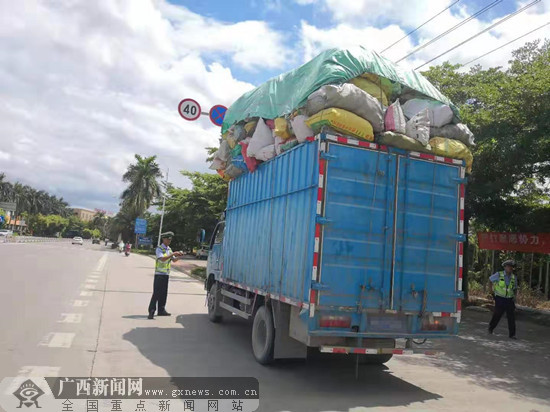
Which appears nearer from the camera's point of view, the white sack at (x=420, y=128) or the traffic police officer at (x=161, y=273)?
the white sack at (x=420, y=128)

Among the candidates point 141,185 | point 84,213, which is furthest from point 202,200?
point 84,213

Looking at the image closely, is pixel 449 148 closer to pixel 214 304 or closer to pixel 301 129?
pixel 301 129

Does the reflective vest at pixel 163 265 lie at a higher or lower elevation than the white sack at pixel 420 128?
lower

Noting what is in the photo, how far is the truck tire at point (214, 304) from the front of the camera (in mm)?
9148

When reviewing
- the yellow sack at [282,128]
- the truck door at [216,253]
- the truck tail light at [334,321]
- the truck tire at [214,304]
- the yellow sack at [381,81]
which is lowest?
the truck tire at [214,304]

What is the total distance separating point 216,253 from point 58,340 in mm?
3536

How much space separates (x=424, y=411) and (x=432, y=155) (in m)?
2.92

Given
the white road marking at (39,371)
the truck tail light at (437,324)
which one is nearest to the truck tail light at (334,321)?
the truck tail light at (437,324)

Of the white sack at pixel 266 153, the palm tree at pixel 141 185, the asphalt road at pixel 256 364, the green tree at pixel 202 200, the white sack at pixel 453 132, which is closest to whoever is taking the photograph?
the asphalt road at pixel 256 364

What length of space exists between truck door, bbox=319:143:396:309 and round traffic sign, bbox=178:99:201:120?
25.8 feet

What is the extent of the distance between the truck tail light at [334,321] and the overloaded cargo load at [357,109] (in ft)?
6.69

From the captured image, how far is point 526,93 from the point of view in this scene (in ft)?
32.0

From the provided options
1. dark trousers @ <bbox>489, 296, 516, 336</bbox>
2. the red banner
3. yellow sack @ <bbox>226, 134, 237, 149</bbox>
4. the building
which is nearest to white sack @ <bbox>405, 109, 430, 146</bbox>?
yellow sack @ <bbox>226, 134, 237, 149</bbox>

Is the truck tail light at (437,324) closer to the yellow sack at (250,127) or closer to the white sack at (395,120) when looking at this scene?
the white sack at (395,120)
